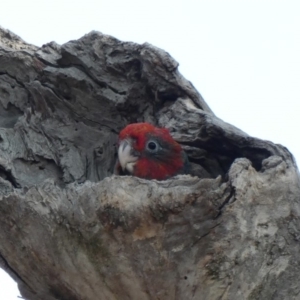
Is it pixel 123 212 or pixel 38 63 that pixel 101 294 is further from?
pixel 38 63

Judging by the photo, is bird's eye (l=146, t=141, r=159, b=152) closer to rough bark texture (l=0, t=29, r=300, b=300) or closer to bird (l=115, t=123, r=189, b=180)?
bird (l=115, t=123, r=189, b=180)

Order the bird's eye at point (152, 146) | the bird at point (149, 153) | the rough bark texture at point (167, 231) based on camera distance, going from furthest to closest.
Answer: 1. the bird's eye at point (152, 146)
2. the bird at point (149, 153)
3. the rough bark texture at point (167, 231)

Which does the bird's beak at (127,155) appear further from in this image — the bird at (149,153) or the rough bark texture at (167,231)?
the rough bark texture at (167,231)

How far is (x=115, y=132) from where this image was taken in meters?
3.41

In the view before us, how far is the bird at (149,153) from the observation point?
3.16m

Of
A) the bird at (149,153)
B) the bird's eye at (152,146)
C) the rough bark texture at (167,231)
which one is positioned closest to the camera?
the rough bark texture at (167,231)

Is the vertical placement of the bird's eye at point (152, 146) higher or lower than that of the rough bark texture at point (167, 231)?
higher

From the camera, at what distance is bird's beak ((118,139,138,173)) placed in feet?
10.4

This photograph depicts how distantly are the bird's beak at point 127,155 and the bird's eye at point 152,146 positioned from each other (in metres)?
0.07

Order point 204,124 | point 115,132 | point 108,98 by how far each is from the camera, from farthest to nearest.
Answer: point 115,132
point 108,98
point 204,124

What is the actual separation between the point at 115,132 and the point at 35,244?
1046 mm

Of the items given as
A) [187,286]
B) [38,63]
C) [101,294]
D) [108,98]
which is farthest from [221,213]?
[38,63]

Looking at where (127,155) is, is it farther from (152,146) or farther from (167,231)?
(167,231)

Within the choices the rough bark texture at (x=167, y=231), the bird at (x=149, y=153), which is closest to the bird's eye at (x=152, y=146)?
the bird at (x=149, y=153)
